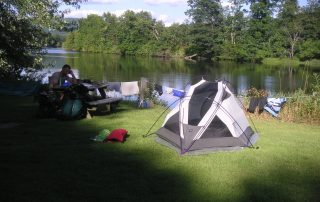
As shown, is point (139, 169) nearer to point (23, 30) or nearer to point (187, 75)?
point (23, 30)

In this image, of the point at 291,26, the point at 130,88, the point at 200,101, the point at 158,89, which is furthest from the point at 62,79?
the point at 291,26

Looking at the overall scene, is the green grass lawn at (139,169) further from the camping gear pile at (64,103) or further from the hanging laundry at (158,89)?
the hanging laundry at (158,89)

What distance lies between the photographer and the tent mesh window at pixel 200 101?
684 centimetres

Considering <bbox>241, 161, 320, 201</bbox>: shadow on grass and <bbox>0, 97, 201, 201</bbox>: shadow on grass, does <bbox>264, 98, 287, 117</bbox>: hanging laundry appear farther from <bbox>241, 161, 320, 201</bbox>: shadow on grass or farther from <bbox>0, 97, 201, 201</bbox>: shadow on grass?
<bbox>0, 97, 201, 201</bbox>: shadow on grass

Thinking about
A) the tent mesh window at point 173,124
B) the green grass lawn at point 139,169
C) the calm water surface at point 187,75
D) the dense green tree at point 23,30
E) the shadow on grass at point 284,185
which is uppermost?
the dense green tree at point 23,30

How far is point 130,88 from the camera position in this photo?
41.1 feet

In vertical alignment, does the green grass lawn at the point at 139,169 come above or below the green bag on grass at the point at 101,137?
below

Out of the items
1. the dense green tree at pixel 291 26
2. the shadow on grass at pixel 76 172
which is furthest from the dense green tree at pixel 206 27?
the shadow on grass at pixel 76 172

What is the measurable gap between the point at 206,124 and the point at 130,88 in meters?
6.09

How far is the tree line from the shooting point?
52594 mm

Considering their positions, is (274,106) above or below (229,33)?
below

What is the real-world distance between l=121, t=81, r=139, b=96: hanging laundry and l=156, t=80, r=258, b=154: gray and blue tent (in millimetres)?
5250

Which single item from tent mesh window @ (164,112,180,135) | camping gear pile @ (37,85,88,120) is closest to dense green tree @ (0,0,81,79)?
camping gear pile @ (37,85,88,120)

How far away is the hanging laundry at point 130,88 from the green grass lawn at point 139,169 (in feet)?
14.5
